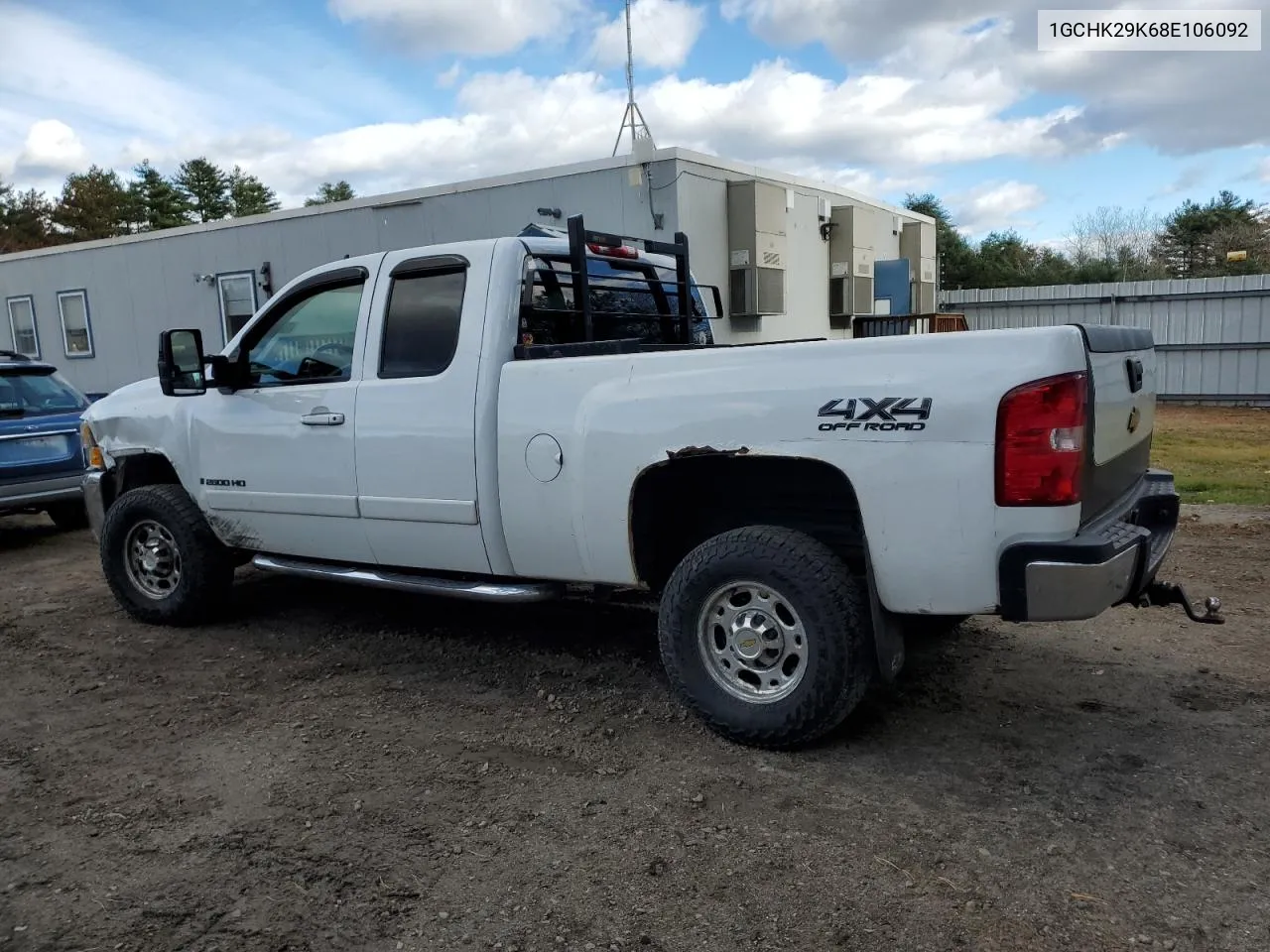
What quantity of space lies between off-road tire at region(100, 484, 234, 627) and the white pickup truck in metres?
0.02

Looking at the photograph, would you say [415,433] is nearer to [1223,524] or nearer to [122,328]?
[1223,524]

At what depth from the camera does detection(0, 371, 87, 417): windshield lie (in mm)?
8445

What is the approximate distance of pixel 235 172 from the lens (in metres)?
56.0

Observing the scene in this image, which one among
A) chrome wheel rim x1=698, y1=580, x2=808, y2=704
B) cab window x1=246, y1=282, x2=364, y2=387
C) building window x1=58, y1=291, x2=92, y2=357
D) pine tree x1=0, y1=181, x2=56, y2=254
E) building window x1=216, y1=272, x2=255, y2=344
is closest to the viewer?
chrome wheel rim x1=698, y1=580, x2=808, y2=704

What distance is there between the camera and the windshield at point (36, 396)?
332 inches

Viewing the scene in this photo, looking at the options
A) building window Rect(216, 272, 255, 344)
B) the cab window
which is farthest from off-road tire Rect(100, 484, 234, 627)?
building window Rect(216, 272, 255, 344)

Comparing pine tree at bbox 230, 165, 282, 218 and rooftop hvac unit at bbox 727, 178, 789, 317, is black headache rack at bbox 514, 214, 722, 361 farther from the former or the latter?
pine tree at bbox 230, 165, 282, 218

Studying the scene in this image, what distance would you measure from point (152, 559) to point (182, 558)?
0.29m

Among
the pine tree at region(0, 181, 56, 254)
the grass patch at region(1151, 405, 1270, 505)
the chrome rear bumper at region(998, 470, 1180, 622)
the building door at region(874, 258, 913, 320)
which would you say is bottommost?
the grass patch at region(1151, 405, 1270, 505)

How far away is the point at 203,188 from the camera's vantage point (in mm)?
53812

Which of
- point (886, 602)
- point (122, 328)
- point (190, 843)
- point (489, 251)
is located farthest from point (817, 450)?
point (122, 328)

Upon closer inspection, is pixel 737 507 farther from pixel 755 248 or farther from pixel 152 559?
pixel 755 248

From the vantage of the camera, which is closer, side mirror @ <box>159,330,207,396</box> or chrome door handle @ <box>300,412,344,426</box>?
chrome door handle @ <box>300,412,344,426</box>

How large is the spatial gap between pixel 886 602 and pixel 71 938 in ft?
8.70
